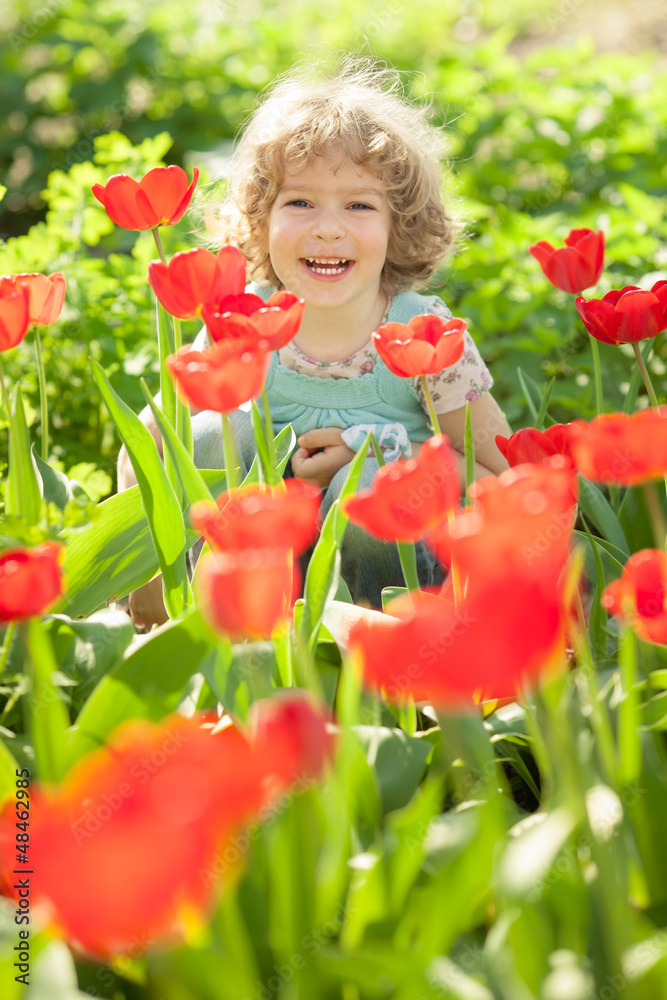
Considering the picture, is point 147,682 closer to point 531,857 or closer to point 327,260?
point 531,857

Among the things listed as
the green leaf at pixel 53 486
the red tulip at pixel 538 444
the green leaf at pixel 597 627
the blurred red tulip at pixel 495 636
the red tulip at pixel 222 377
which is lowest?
the green leaf at pixel 597 627

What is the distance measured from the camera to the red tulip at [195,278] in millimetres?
1066

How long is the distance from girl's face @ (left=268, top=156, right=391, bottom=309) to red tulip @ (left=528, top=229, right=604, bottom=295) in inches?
18.2

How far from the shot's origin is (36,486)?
4.05 feet

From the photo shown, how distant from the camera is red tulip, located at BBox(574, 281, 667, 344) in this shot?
1.26 m

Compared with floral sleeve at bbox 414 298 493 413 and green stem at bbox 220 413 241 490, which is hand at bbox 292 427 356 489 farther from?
green stem at bbox 220 413 241 490

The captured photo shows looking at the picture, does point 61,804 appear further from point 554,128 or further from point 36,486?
point 554,128

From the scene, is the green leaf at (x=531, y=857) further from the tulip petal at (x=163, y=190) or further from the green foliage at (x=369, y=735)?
the tulip petal at (x=163, y=190)

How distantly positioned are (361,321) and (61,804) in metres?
1.53

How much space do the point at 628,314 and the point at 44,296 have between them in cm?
74

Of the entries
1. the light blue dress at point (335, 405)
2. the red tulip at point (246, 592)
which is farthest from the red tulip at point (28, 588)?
the light blue dress at point (335, 405)

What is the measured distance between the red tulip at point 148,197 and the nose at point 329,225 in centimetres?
50

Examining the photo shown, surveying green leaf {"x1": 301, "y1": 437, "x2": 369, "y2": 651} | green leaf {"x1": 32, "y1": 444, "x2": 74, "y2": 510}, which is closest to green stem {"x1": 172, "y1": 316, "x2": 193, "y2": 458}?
green leaf {"x1": 32, "y1": 444, "x2": 74, "y2": 510}

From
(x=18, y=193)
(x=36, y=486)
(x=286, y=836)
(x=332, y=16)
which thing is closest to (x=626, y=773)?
(x=286, y=836)
